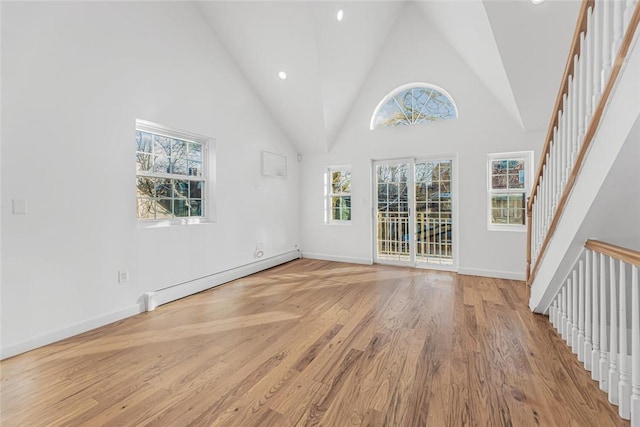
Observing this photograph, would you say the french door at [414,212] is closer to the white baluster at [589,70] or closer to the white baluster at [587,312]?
the white baluster at [587,312]

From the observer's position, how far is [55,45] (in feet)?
7.71

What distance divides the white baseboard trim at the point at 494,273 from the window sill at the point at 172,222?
Answer: 387 centimetres

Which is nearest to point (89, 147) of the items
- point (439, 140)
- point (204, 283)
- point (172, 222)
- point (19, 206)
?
point (19, 206)

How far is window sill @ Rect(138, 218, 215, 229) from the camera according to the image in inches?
125

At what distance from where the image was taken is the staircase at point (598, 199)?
1367 millimetres

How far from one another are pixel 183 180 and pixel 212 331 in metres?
2.00

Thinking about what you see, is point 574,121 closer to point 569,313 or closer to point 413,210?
point 569,313

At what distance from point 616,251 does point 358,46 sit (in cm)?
408

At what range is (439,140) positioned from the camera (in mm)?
4551

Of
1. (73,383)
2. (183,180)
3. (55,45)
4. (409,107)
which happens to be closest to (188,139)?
(183,180)

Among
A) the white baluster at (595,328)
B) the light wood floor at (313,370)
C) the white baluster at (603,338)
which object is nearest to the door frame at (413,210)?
the light wood floor at (313,370)

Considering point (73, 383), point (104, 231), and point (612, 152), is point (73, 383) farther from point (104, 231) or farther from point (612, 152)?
point (612, 152)

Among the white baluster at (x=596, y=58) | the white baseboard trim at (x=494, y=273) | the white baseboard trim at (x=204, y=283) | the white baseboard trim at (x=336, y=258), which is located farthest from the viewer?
the white baseboard trim at (x=336, y=258)

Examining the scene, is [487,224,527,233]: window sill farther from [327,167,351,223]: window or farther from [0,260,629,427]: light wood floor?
[327,167,351,223]: window
